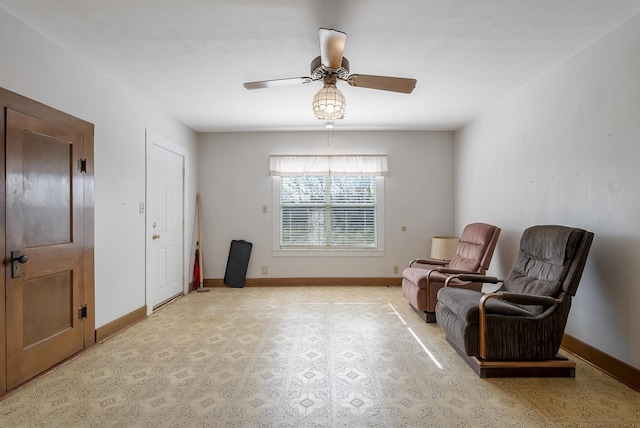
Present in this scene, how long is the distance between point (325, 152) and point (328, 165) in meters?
0.23

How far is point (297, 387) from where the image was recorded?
7.45 feet

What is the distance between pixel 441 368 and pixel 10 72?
11.9 ft

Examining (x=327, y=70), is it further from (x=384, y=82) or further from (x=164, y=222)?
(x=164, y=222)

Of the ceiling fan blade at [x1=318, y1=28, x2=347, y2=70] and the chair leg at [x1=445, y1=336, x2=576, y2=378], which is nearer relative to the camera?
the ceiling fan blade at [x1=318, y1=28, x2=347, y2=70]

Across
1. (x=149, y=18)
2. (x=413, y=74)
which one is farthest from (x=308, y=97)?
(x=149, y=18)

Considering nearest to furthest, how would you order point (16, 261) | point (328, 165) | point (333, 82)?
point (16, 261)
point (333, 82)
point (328, 165)

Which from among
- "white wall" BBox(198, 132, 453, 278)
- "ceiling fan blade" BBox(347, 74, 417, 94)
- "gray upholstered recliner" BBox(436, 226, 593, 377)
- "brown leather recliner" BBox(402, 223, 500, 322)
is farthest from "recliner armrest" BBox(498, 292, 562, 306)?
"white wall" BBox(198, 132, 453, 278)

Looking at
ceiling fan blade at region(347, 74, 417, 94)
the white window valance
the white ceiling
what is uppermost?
the white ceiling

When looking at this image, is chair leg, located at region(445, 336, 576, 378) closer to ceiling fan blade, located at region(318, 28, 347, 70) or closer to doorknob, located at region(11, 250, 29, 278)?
ceiling fan blade, located at region(318, 28, 347, 70)

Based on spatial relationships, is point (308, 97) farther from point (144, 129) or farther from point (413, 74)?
point (144, 129)

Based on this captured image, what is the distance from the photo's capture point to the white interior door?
4012 millimetres

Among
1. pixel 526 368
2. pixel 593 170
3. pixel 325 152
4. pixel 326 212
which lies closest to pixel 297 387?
pixel 526 368

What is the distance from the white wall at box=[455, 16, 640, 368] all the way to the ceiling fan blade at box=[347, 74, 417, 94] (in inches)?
56.4

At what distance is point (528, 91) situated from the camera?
3439 millimetres
